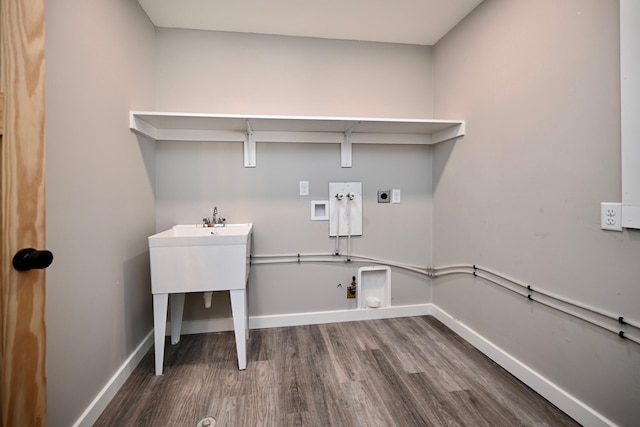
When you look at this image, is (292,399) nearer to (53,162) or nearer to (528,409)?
(528,409)

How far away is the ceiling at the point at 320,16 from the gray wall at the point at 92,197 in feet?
0.88

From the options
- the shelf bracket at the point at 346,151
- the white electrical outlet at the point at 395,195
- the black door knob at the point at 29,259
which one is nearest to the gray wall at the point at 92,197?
the black door knob at the point at 29,259

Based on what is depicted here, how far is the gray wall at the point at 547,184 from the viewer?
1114 millimetres

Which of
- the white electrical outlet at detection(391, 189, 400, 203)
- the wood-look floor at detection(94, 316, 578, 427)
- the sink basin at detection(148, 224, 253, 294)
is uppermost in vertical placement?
the white electrical outlet at detection(391, 189, 400, 203)

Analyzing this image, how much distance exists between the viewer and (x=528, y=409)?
1.33 metres

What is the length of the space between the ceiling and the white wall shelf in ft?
2.36

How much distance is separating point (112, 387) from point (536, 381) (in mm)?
2228

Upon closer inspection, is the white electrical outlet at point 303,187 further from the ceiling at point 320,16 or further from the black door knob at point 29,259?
the black door knob at point 29,259

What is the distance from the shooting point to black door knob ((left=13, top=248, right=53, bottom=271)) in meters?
0.64

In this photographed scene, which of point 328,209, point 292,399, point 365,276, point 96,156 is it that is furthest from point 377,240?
point 96,156

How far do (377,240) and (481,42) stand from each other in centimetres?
155

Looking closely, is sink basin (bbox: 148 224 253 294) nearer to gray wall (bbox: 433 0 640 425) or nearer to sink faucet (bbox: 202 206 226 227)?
sink faucet (bbox: 202 206 226 227)

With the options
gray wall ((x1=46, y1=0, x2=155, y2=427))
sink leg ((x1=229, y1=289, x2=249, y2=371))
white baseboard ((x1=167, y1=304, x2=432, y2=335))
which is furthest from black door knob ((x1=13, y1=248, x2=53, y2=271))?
white baseboard ((x1=167, y1=304, x2=432, y2=335))

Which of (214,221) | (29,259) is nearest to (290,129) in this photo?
(214,221)
